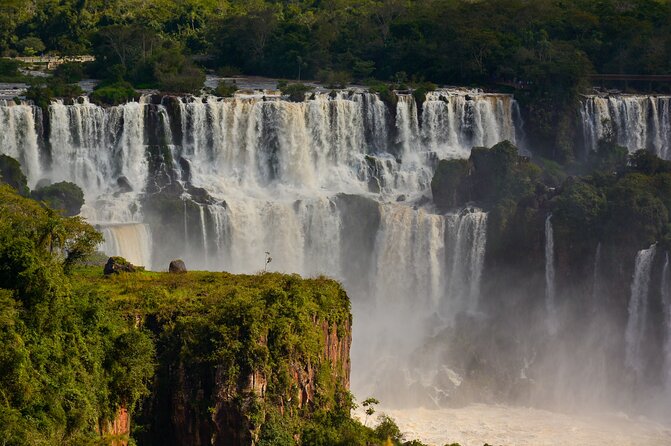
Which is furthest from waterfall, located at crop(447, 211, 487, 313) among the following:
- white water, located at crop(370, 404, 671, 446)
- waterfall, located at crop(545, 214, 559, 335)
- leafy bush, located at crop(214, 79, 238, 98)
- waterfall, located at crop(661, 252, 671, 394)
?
leafy bush, located at crop(214, 79, 238, 98)

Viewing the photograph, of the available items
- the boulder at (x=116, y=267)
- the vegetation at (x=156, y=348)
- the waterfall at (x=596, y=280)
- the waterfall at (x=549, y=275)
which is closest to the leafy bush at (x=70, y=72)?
the waterfall at (x=549, y=275)

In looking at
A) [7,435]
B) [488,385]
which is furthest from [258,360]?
[488,385]

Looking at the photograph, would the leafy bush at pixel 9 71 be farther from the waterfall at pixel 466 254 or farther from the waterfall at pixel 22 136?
the waterfall at pixel 466 254

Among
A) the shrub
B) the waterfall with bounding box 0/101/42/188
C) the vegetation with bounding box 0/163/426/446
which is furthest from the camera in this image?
the shrub

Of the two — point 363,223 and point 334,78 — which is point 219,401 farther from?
point 334,78

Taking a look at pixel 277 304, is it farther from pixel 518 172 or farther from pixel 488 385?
pixel 518 172

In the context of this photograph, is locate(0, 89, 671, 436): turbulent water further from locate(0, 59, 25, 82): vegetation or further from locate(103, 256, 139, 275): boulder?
locate(103, 256, 139, 275): boulder
